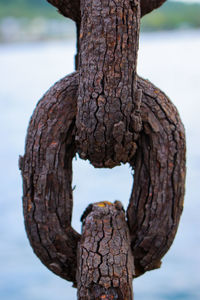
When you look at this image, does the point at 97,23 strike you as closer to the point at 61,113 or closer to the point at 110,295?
the point at 61,113

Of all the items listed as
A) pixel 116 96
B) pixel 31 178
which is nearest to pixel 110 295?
pixel 31 178

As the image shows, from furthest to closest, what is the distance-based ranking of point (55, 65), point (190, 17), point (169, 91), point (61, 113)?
point (190, 17) < point (55, 65) < point (169, 91) < point (61, 113)

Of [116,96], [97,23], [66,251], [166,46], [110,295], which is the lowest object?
[110,295]

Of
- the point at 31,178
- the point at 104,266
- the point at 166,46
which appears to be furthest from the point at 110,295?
the point at 166,46

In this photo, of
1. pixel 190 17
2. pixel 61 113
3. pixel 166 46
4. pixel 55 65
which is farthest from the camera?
pixel 190 17

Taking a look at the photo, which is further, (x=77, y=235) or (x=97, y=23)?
(x=77, y=235)

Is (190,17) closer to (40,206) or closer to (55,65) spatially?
(55,65)

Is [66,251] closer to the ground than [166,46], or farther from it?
Result: closer to the ground
